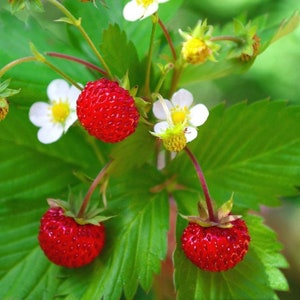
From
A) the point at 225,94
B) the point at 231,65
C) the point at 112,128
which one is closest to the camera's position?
the point at 112,128

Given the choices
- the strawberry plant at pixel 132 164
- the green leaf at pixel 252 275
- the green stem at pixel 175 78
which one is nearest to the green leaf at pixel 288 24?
the strawberry plant at pixel 132 164

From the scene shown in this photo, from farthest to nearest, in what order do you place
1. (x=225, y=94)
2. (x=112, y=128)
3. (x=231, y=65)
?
(x=225, y=94) < (x=231, y=65) < (x=112, y=128)

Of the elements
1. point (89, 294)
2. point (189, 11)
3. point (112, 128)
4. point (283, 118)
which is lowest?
point (89, 294)

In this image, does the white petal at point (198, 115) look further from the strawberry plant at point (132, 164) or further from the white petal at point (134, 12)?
the white petal at point (134, 12)

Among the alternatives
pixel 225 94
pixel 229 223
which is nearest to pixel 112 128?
pixel 229 223

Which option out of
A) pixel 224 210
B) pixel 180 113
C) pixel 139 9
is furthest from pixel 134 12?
pixel 224 210

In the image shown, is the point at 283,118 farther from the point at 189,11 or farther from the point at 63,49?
the point at 189,11
